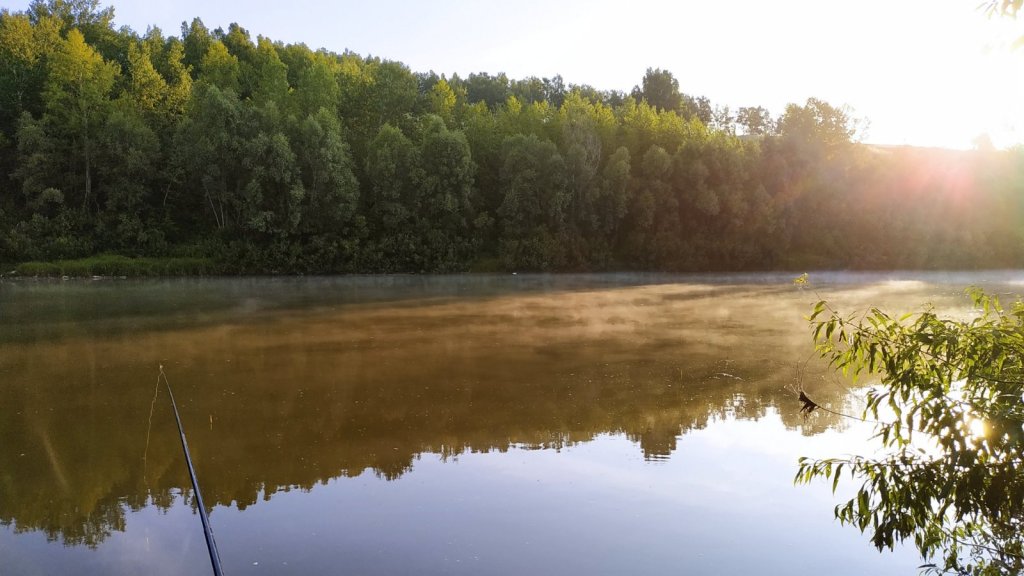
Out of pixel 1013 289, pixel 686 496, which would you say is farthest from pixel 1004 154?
pixel 686 496

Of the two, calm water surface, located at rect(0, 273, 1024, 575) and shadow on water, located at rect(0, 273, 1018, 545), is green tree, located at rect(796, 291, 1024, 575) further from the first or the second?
shadow on water, located at rect(0, 273, 1018, 545)

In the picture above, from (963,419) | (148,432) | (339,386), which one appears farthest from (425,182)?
(963,419)

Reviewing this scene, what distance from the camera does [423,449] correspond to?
841 centimetres

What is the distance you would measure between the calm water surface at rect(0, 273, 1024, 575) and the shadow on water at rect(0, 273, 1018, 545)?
55 millimetres

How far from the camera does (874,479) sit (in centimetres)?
472

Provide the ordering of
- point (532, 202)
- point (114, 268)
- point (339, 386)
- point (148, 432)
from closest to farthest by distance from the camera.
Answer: point (148, 432) → point (339, 386) → point (114, 268) → point (532, 202)

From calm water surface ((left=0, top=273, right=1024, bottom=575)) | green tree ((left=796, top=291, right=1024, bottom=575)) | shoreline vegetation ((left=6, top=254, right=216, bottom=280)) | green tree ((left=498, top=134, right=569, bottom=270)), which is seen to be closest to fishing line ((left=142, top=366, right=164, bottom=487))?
calm water surface ((left=0, top=273, right=1024, bottom=575))

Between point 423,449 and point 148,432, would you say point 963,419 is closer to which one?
point 423,449

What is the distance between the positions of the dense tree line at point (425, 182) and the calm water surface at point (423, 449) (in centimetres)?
2187

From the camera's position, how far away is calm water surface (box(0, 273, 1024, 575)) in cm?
573

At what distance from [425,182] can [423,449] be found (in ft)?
110

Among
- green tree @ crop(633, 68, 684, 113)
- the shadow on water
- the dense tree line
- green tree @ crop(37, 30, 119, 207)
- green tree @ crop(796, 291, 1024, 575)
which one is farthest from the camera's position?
green tree @ crop(633, 68, 684, 113)

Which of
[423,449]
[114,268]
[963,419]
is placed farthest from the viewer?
[114,268]

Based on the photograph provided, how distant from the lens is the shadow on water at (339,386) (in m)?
7.62
